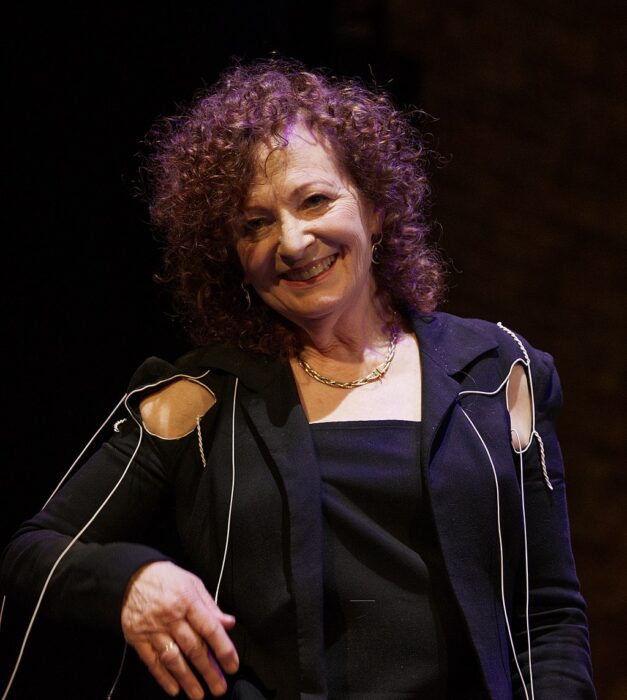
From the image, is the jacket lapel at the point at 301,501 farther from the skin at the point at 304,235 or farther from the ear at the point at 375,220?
the ear at the point at 375,220

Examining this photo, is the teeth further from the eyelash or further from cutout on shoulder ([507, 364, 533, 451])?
cutout on shoulder ([507, 364, 533, 451])

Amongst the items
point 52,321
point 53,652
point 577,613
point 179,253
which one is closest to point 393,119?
point 179,253

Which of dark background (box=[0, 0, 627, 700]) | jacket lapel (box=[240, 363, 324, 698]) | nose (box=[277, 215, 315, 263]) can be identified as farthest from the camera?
dark background (box=[0, 0, 627, 700])

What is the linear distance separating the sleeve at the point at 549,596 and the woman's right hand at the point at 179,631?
49 centimetres

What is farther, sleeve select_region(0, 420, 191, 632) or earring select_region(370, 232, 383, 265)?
earring select_region(370, 232, 383, 265)

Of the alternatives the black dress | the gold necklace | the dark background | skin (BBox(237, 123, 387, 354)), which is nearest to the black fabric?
the black dress

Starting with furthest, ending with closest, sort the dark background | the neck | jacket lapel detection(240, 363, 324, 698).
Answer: the dark background
the neck
jacket lapel detection(240, 363, 324, 698)

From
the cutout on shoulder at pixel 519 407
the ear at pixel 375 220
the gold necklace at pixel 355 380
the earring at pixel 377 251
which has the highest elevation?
the ear at pixel 375 220

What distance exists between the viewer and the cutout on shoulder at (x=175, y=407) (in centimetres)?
148

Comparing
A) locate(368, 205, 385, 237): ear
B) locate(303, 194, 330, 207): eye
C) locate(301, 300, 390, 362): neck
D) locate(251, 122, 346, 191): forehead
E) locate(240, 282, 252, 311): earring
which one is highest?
locate(251, 122, 346, 191): forehead

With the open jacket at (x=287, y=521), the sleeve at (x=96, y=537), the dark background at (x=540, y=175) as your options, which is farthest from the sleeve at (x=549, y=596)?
the dark background at (x=540, y=175)

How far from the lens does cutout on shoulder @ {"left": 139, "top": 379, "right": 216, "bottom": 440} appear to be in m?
1.48

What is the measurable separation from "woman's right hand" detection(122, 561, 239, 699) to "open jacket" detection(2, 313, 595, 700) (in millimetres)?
43

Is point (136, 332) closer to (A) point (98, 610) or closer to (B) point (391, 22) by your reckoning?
(A) point (98, 610)
